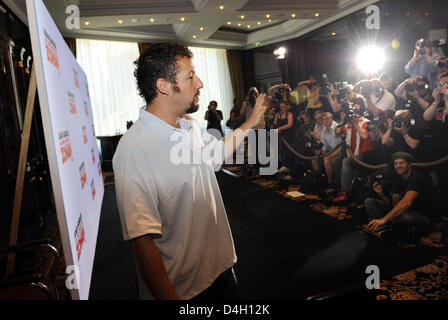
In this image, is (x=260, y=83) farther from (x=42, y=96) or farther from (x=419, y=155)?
(x=42, y=96)

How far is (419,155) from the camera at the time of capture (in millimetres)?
3016

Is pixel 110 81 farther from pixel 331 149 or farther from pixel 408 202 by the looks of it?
pixel 408 202

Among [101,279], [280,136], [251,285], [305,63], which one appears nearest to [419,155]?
[251,285]

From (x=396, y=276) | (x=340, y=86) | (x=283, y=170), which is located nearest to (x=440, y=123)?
(x=396, y=276)

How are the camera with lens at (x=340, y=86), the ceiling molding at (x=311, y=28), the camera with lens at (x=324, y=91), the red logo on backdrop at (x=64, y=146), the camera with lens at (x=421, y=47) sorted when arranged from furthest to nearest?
1. the ceiling molding at (x=311, y=28)
2. the camera with lens at (x=340, y=86)
3. the camera with lens at (x=324, y=91)
4. the camera with lens at (x=421, y=47)
5. the red logo on backdrop at (x=64, y=146)

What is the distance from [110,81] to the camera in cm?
772

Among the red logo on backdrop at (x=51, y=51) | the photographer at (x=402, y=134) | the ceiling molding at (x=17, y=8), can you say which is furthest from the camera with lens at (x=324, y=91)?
the ceiling molding at (x=17, y=8)

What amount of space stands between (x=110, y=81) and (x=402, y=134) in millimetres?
6872

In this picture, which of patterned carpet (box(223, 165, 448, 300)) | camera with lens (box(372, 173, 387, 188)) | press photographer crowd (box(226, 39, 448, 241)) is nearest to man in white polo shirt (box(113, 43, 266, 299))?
press photographer crowd (box(226, 39, 448, 241))

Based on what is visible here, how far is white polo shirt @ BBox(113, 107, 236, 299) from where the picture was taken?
3.17 ft

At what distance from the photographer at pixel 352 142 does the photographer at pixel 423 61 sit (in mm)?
1341

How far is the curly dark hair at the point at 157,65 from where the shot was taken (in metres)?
1.12

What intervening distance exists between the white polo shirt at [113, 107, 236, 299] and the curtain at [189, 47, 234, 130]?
8.13 metres

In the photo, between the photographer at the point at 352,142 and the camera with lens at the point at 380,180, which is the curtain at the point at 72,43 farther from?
the camera with lens at the point at 380,180
